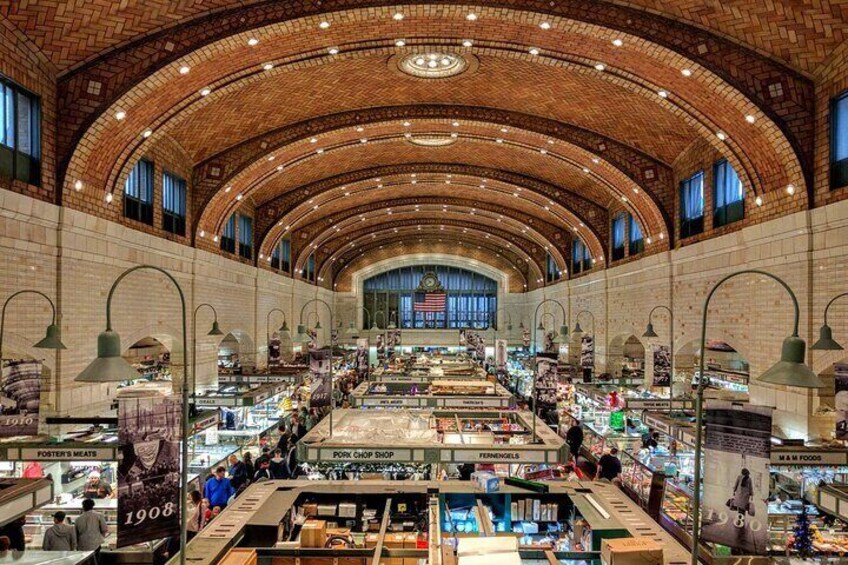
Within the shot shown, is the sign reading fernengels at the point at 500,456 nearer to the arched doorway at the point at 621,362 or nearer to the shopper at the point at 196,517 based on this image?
the shopper at the point at 196,517

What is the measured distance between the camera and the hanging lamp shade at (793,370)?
4.35 metres

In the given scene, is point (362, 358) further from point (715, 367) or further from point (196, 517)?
point (196, 517)

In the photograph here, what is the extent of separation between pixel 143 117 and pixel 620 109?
1027cm

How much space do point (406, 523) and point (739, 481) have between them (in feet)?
12.9

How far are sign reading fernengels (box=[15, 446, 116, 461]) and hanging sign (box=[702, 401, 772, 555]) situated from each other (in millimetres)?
6957

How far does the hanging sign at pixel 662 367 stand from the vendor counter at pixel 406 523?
8235 millimetres

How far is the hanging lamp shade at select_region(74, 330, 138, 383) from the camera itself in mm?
4293

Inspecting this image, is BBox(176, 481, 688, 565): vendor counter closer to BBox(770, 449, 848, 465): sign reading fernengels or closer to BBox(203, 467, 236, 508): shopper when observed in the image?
BBox(770, 449, 848, 465): sign reading fernengels

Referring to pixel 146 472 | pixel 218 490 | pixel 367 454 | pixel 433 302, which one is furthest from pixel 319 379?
pixel 433 302

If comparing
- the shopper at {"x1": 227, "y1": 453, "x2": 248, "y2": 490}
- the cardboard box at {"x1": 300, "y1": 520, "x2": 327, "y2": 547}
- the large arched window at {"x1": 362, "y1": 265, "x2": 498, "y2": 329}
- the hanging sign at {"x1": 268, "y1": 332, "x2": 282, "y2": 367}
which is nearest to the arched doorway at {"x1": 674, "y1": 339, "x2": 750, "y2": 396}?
the shopper at {"x1": 227, "y1": 453, "x2": 248, "y2": 490}

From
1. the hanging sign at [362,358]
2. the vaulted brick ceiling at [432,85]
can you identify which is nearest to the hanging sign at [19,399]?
the vaulted brick ceiling at [432,85]

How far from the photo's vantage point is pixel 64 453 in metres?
8.03

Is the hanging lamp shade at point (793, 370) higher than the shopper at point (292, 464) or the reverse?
higher

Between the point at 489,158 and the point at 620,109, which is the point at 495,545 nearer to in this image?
the point at 620,109
